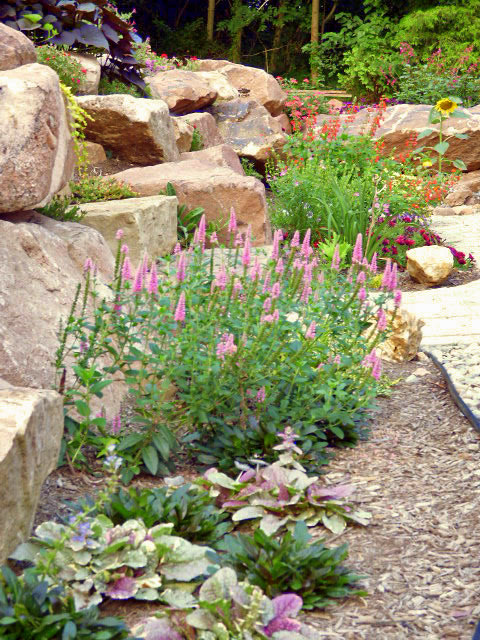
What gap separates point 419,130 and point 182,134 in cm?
419

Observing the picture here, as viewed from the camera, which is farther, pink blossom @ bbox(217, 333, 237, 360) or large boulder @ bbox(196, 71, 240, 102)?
large boulder @ bbox(196, 71, 240, 102)

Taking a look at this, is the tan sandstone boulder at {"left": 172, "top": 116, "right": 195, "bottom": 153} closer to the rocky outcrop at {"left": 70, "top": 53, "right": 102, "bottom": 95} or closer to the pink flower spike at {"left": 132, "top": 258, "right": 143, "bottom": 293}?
the rocky outcrop at {"left": 70, "top": 53, "right": 102, "bottom": 95}

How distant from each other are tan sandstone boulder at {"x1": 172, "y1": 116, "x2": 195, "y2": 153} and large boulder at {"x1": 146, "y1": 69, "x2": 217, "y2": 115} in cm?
90

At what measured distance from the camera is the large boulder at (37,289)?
11.1 ft

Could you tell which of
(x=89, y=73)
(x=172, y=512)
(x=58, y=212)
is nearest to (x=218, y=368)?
(x=172, y=512)

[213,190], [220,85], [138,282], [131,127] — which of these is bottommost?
[213,190]

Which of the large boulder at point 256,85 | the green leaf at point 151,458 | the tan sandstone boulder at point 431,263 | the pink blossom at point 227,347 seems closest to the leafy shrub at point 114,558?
the green leaf at point 151,458

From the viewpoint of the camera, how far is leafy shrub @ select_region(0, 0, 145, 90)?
790cm

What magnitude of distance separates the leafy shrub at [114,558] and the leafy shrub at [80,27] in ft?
22.5

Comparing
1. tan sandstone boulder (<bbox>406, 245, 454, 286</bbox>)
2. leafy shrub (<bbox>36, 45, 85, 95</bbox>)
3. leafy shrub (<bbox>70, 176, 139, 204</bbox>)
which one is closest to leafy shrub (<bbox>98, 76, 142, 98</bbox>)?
leafy shrub (<bbox>36, 45, 85, 95</bbox>)

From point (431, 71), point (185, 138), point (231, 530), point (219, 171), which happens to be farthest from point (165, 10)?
point (231, 530)

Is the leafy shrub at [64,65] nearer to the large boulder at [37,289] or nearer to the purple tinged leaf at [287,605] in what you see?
the large boulder at [37,289]

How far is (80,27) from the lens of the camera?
8625 millimetres

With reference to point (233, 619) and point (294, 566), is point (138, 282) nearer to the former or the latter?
point (294, 566)
